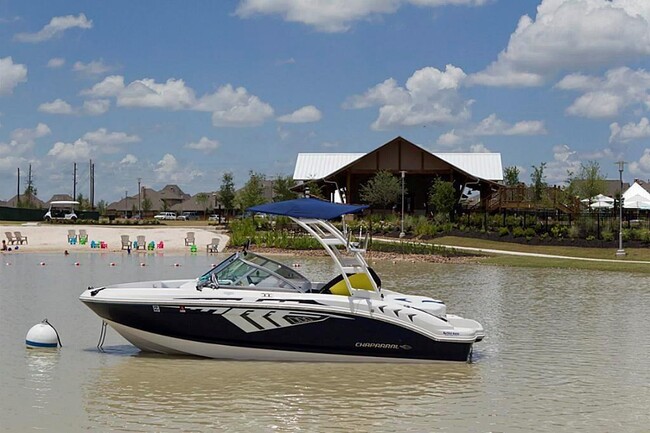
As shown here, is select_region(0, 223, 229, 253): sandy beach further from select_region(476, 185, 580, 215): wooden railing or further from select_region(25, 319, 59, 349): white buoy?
select_region(25, 319, 59, 349): white buoy

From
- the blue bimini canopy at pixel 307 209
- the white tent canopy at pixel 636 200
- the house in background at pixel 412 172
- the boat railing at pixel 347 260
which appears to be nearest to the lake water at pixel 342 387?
the boat railing at pixel 347 260

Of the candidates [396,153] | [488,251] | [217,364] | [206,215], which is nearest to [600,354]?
[217,364]

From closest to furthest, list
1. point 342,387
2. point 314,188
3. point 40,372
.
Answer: point 342,387, point 40,372, point 314,188

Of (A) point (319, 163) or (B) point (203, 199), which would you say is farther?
(B) point (203, 199)

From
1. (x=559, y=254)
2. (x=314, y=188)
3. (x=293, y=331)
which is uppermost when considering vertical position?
(x=314, y=188)

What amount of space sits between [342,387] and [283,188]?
196 feet

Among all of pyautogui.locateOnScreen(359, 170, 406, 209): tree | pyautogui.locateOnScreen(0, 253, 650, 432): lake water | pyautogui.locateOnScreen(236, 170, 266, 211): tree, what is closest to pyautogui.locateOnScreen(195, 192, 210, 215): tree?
pyautogui.locateOnScreen(236, 170, 266, 211): tree

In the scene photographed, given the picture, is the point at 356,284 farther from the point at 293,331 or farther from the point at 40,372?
the point at 40,372

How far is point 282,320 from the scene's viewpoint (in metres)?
12.4

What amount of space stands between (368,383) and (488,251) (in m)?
30.1

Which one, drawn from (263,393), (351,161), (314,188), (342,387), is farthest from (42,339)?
(351,161)

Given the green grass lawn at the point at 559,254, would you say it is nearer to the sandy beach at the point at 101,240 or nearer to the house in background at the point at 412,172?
the sandy beach at the point at 101,240

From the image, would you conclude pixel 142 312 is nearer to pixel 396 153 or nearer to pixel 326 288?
pixel 326 288

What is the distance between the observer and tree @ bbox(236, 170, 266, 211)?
74.4 metres
